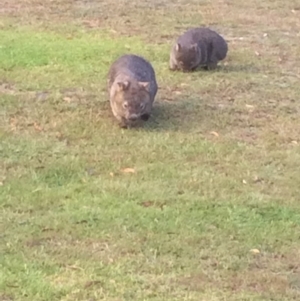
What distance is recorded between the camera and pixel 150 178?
751 centimetres

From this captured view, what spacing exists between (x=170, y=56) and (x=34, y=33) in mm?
2691

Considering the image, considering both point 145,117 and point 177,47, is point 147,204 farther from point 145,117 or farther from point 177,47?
point 177,47

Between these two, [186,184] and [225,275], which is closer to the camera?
[225,275]

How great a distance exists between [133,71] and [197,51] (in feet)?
6.23

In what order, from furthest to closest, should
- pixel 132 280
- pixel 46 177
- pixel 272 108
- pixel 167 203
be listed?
pixel 272 108 < pixel 46 177 < pixel 167 203 < pixel 132 280

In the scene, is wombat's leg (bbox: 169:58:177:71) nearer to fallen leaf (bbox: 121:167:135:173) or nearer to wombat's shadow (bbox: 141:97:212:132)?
wombat's shadow (bbox: 141:97:212:132)

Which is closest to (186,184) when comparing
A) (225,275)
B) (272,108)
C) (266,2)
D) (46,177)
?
(46,177)

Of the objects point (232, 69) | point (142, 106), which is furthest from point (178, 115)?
point (232, 69)

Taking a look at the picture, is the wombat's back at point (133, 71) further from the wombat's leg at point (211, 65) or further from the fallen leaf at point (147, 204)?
the fallen leaf at point (147, 204)

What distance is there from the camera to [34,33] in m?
13.1

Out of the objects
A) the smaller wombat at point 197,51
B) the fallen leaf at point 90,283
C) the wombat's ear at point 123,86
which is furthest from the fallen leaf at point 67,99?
the fallen leaf at point 90,283

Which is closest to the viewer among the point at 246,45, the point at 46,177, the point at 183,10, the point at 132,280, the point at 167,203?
the point at 132,280

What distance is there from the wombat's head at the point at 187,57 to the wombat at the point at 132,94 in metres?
1.65

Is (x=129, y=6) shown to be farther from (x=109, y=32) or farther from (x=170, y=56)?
(x=170, y=56)
